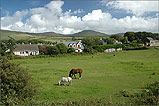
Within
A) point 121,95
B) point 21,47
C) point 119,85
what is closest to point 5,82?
point 121,95

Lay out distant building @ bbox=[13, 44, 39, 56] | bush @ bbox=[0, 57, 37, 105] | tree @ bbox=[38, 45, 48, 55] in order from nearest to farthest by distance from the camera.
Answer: bush @ bbox=[0, 57, 37, 105] < tree @ bbox=[38, 45, 48, 55] < distant building @ bbox=[13, 44, 39, 56]

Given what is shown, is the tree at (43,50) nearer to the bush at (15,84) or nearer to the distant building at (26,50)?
the distant building at (26,50)

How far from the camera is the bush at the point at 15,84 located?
9641 mm

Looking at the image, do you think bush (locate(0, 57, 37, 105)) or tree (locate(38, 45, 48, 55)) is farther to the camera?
tree (locate(38, 45, 48, 55))

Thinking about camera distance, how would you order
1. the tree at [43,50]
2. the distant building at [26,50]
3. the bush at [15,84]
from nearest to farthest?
the bush at [15,84] < the tree at [43,50] < the distant building at [26,50]

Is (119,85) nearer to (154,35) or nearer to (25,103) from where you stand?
(25,103)

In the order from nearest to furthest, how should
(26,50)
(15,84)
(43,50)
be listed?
(15,84) → (43,50) → (26,50)

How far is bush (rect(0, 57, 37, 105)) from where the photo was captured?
964 cm

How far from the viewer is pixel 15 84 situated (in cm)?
1017

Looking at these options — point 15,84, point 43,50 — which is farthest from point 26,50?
point 15,84

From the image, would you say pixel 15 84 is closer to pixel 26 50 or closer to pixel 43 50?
pixel 43 50

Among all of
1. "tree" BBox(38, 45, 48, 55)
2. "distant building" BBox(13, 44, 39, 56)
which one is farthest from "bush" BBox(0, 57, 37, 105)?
"distant building" BBox(13, 44, 39, 56)

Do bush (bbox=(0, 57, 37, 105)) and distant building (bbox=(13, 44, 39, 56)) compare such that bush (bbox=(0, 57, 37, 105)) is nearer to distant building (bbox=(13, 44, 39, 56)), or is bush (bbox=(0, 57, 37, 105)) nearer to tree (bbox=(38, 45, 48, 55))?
tree (bbox=(38, 45, 48, 55))

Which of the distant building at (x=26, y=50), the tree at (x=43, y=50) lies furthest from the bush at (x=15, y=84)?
the distant building at (x=26, y=50)
